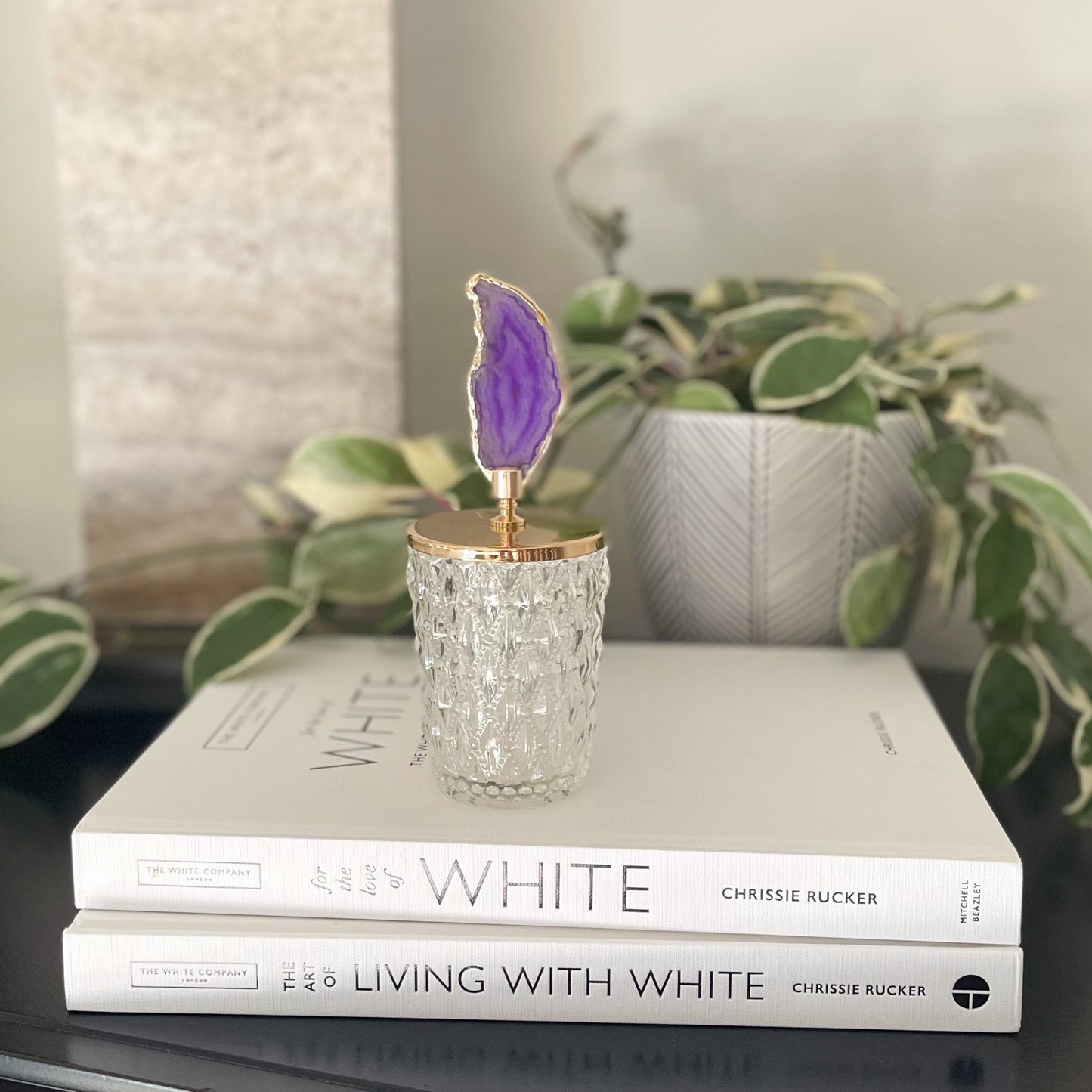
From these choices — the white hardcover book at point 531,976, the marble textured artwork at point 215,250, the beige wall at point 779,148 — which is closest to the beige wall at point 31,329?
the marble textured artwork at point 215,250

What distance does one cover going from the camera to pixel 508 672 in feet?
1.52

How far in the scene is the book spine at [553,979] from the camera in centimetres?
42

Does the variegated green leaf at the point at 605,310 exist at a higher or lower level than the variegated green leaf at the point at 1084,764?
higher

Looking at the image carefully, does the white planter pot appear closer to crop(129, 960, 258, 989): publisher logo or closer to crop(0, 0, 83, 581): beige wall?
crop(129, 960, 258, 989): publisher logo

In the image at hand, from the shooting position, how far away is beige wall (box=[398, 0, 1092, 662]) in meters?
0.82

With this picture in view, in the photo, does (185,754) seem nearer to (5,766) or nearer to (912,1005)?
(5,766)

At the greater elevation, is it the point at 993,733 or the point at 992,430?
the point at 992,430

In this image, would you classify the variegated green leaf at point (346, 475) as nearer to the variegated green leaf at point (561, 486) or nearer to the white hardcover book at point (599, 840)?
the variegated green leaf at point (561, 486)

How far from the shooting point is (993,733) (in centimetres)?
60

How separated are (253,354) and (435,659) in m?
0.38

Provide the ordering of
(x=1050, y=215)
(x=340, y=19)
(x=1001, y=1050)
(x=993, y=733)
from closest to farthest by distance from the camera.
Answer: (x=1001, y=1050)
(x=993, y=733)
(x=340, y=19)
(x=1050, y=215)

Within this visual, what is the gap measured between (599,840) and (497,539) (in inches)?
4.7

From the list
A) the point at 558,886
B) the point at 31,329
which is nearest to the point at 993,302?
the point at 558,886

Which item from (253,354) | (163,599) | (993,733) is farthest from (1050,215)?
(163,599)
